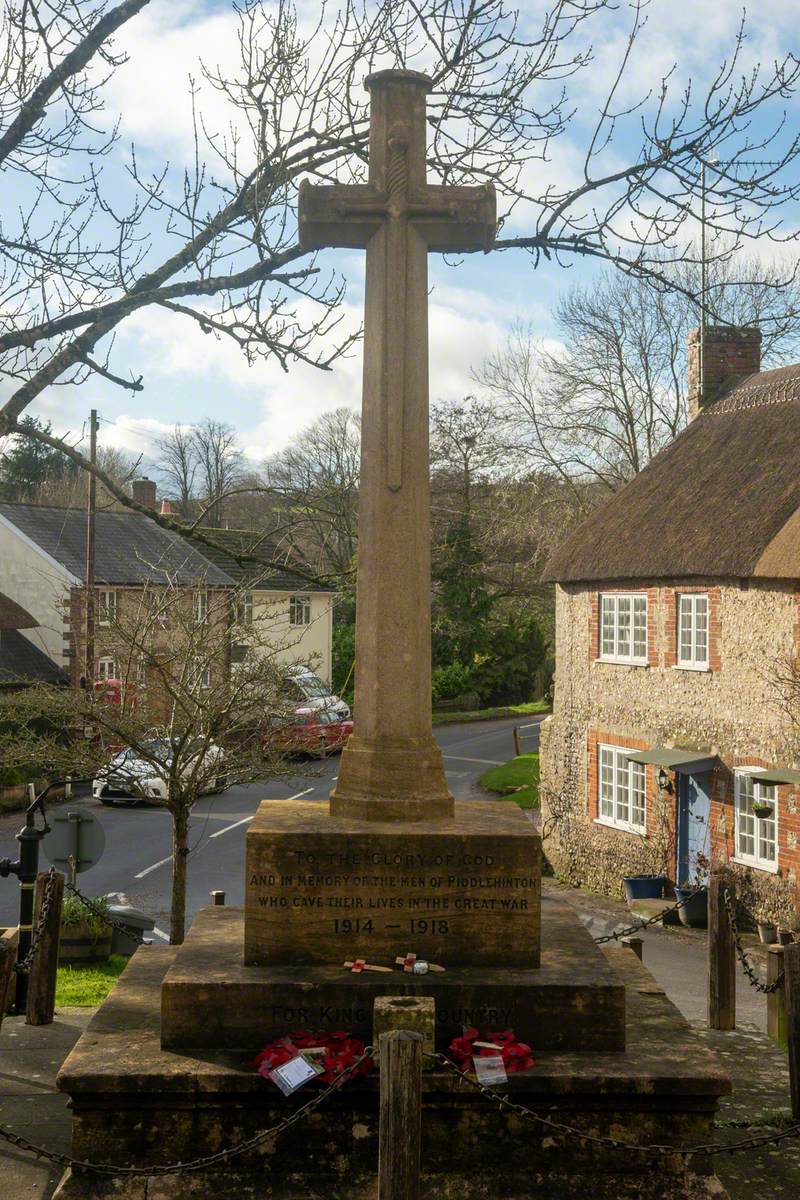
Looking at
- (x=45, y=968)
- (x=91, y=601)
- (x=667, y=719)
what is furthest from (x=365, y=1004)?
(x=667, y=719)

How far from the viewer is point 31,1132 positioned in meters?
6.74

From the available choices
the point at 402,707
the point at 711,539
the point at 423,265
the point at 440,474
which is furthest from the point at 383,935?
the point at 440,474

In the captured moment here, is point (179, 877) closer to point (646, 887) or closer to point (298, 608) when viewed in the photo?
point (646, 887)

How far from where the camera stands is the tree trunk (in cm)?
1262

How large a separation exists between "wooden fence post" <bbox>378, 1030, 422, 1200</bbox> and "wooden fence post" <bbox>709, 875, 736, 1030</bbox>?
5.06 m

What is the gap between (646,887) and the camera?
65.7 ft

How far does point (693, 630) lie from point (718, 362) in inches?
266

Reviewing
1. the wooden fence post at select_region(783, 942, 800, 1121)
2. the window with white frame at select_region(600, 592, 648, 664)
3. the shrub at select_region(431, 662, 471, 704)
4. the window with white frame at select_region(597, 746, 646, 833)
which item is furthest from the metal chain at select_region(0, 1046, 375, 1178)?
the shrub at select_region(431, 662, 471, 704)

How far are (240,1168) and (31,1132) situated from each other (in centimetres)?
167

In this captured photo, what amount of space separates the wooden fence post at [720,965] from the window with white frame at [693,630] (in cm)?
1037

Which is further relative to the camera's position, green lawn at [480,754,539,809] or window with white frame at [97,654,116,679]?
green lawn at [480,754,539,809]

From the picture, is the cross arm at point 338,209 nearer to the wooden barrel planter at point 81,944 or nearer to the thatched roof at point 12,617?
the wooden barrel planter at point 81,944

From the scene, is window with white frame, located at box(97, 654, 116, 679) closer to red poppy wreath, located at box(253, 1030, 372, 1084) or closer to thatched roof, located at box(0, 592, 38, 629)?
thatched roof, located at box(0, 592, 38, 629)

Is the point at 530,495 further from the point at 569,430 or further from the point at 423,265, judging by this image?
the point at 423,265
